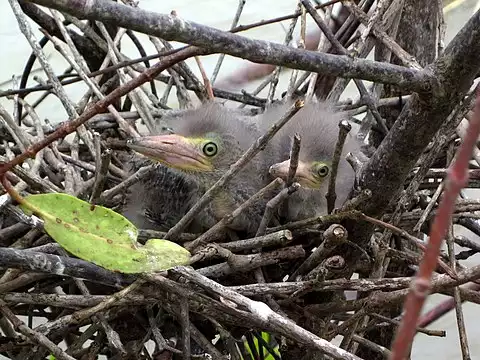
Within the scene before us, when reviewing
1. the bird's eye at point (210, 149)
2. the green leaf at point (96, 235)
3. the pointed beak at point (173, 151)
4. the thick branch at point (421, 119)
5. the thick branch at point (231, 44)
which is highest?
the bird's eye at point (210, 149)

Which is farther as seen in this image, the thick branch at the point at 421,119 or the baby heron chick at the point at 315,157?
the baby heron chick at the point at 315,157

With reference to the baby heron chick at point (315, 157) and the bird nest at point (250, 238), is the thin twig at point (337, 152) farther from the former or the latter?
the baby heron chick at point (315, 157)

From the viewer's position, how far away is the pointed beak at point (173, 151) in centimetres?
87

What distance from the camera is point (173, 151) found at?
940mm

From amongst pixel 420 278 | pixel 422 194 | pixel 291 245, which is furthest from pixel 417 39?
pixel 420 278

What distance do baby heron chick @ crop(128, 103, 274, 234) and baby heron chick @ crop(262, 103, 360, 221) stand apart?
4cm

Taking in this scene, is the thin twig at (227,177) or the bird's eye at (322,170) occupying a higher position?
the bird's eye at (322,170)

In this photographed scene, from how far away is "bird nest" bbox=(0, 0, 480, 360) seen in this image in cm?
50

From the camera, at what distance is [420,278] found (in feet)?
0.67

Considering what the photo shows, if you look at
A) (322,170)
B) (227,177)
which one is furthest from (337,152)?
(322,170)

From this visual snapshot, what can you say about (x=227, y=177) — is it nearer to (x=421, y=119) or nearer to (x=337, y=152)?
(x=337, y=152)

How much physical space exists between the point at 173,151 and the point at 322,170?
0.64ft

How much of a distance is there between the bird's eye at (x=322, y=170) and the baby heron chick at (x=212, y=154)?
0.07 m

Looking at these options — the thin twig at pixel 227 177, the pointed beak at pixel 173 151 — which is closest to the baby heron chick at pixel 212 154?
the pointed beak at pixel 173 151
